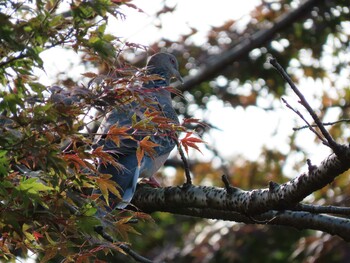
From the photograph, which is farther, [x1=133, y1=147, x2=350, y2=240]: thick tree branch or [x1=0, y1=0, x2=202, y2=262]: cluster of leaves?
[x1=133, y1=147, x2=350, y2=240]: thick tree branch

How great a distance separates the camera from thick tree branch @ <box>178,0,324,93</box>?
9102 mm

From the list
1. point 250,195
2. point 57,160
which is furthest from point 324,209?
point 57,160

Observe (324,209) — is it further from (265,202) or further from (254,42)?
(254,42)

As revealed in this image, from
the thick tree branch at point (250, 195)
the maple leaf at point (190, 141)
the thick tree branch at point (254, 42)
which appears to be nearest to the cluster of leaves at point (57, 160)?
the maple leaf at point (190, 141)

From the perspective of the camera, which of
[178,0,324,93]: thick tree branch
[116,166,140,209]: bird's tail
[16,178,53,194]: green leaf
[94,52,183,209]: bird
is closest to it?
[16,178,53,194]: green leaf

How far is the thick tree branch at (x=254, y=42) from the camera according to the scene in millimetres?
9102

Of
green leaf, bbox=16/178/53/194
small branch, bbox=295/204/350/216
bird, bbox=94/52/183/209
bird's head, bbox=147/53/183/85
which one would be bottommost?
green leaf, bbox=16/178/53/194

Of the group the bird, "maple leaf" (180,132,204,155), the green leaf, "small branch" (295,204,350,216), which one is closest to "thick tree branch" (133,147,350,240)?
"small branch" (295,204,350,216)

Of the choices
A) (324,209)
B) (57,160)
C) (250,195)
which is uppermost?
(250,195)

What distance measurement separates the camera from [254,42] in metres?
9.22

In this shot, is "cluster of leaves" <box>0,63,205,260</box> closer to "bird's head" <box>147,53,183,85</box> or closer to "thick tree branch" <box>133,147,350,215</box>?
"thick tree branch" <box>133,147,350,215</box>

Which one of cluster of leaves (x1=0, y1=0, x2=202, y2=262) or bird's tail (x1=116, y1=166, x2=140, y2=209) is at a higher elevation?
bird's tail (x1=116, y1=166, x2=140, y2=209)

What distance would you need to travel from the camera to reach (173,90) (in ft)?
13.4

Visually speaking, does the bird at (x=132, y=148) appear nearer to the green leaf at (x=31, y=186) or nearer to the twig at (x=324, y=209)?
the twig at (x=324, y=209)
